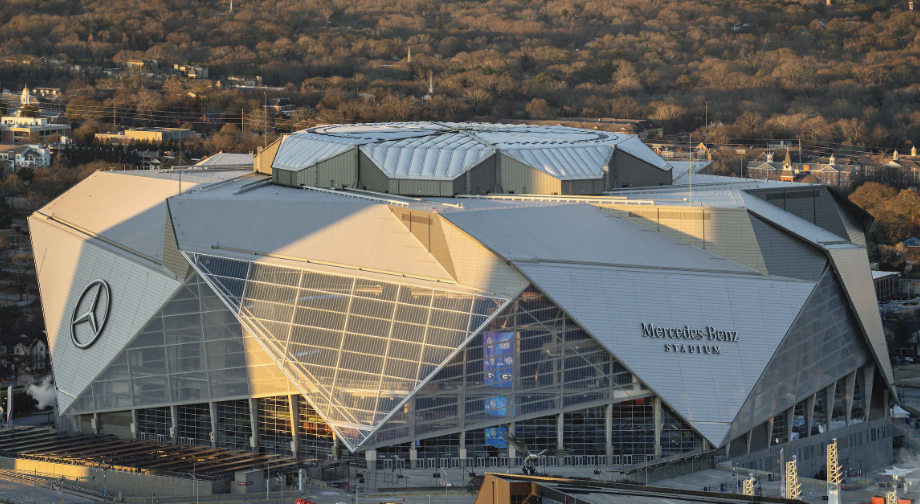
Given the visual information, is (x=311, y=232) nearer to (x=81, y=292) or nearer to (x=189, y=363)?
(x=189, y=363)

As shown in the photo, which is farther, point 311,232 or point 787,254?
point 311,232

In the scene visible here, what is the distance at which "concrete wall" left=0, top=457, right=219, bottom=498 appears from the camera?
243 feet

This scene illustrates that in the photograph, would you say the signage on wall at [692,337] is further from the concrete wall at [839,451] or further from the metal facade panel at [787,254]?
the concrete wall at [839,451]

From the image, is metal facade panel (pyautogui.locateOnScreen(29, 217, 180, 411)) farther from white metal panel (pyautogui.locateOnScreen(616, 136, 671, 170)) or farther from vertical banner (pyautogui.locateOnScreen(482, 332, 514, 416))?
white metal panel (pyautogui.locateOnScreen(616, 136, 671, 170))

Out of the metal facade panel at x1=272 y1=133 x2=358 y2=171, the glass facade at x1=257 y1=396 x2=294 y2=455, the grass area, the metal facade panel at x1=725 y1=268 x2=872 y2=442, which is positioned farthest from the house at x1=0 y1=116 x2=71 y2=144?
the metal facade panel at x1=725 y1=268 x2=872 y2=442

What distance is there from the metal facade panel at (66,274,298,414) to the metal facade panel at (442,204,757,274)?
11511mm

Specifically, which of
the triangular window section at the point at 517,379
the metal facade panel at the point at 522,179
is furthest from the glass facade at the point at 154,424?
the metal facade panel at the point at 522,179

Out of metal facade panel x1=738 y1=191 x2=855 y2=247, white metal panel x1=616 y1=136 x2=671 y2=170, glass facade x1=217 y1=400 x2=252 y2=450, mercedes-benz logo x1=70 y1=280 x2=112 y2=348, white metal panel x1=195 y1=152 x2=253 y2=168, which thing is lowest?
glass facade x1=217 y1=400 x2=252 y2=450

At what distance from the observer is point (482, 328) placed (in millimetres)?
77000

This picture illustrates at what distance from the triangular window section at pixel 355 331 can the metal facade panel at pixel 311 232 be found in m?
1.39

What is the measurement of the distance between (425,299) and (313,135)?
26343mm

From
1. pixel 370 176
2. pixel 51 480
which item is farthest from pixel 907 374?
pixel 51 480

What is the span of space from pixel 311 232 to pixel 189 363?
8.60 m

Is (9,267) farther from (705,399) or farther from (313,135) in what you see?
(705,399)
